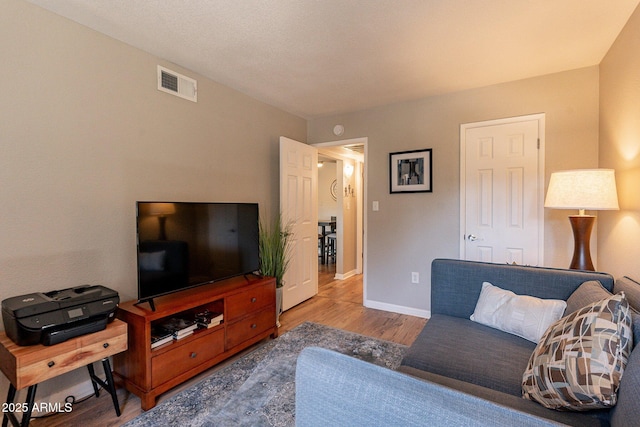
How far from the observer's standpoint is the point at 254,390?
1.97 metres

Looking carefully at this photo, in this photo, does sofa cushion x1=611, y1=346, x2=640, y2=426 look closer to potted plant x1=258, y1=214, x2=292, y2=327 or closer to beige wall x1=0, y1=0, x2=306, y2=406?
potted plant x1=258, y1=214, x2=292, y2=327

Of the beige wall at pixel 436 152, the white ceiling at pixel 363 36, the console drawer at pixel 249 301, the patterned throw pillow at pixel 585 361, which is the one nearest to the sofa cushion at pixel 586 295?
the patterned throw pillow at pixel 585 361

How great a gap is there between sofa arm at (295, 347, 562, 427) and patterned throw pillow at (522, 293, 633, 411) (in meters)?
0.65

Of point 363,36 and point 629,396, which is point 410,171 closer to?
point 363,36

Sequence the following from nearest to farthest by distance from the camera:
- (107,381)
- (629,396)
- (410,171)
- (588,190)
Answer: (629,396), (107,381), (588,190), (410,171)

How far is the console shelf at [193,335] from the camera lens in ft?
5.95

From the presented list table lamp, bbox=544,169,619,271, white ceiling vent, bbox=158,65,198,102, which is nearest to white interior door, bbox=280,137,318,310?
white ceiling vent, bbox=158,65,198,102

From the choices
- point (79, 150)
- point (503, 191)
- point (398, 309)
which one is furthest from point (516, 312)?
point (79, 150)

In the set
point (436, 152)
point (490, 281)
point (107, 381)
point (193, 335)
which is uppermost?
point (436, 152)

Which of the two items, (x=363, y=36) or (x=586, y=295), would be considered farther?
(x=363, y=36)

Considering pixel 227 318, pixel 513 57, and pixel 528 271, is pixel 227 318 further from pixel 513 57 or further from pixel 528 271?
pixel 513 57

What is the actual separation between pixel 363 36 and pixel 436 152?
163 cm

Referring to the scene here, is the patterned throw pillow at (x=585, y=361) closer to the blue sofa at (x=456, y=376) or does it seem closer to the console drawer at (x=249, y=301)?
the blue sofa at (x=456, y=376)

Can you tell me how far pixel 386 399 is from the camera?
657 millimetres
